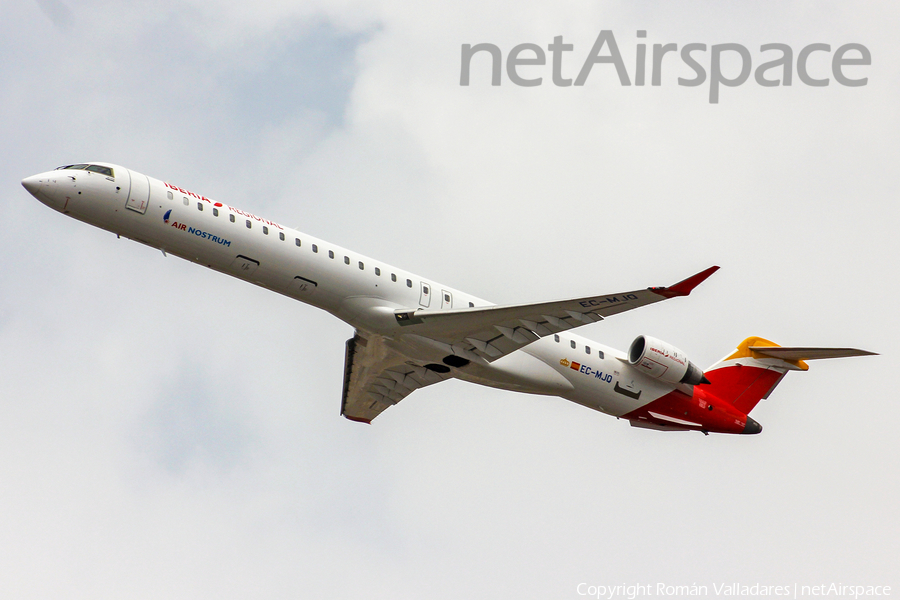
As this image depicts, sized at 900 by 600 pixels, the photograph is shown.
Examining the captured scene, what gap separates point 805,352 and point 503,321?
9.49 m

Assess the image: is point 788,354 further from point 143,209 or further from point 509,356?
point 143,209

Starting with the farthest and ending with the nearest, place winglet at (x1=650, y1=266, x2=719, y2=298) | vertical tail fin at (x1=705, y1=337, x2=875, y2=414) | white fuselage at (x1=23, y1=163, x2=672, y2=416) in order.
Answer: vertical tail fin at (x1=705, y1=337, x2=875, y2=414) → white fuselage at (x1=23, y1=163, x2=672, y2=416) → winglet at (x1=650, y1=266, x2=719, y2=298)

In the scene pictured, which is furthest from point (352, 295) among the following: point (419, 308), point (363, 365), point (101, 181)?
point (101, 181)

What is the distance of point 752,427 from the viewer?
2792 cm

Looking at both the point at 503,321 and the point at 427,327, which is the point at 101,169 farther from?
the point at 503,321

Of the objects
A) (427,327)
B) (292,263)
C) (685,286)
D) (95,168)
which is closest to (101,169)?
(95,168)

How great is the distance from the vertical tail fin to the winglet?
9463 mm

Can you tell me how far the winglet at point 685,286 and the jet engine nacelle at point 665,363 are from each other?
576 centimetres

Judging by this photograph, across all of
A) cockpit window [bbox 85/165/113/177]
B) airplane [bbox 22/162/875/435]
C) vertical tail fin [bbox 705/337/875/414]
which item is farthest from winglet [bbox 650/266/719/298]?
cockpit window [bbox 85/165/113/177]

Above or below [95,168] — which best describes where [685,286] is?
below

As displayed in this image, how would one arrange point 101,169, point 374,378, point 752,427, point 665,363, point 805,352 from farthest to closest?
point 752,427 → point 374,378 → point 805,352 → point 665,363 → point 101,169

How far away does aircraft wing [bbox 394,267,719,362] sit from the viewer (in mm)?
21547

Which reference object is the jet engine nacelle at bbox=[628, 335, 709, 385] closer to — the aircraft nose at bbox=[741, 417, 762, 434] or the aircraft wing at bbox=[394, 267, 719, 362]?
the aircraft nose at bbox=[741, 417, 762, 434]

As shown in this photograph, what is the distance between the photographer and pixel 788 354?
27.6 meters
